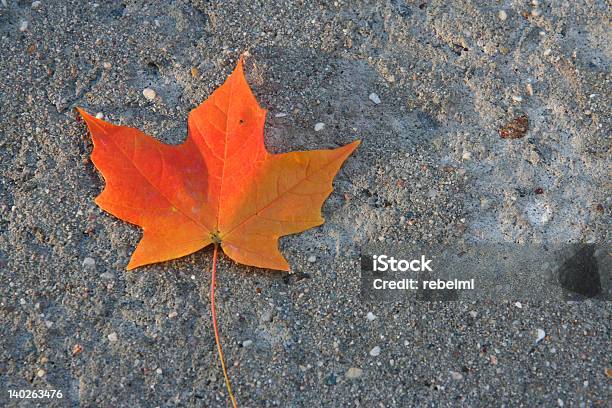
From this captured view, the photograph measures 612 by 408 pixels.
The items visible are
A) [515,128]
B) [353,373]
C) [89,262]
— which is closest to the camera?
[353,373]

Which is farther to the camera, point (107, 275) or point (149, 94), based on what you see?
point (149, 94)

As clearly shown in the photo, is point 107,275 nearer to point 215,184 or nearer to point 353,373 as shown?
point 215,184

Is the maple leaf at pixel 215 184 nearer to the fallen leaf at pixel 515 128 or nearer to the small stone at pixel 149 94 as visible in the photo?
the small stone at pixel 149 94

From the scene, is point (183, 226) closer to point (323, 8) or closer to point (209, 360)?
point (209, 360)

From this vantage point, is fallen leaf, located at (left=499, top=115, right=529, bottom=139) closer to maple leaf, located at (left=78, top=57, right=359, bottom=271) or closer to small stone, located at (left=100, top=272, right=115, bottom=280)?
maple leaf, located at (left=78, top=57, right=359, bottom=271)

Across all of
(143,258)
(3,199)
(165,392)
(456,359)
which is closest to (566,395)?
(456,359)

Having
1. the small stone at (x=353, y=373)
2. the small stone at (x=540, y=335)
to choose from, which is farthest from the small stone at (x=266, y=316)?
the small stone at (x=540, y=335)

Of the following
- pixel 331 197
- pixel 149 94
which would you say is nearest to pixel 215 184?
pixel 331 197
